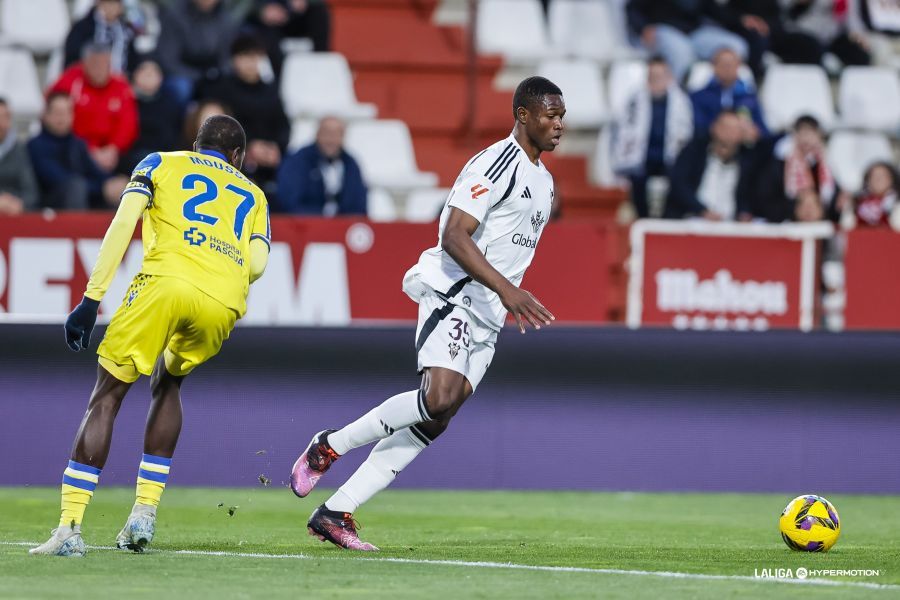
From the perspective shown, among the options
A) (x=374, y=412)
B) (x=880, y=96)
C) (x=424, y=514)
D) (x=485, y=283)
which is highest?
(x=880, y=96)

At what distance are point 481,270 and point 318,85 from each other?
29.6 feet

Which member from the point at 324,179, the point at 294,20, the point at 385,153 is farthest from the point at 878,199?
the point at 294,20

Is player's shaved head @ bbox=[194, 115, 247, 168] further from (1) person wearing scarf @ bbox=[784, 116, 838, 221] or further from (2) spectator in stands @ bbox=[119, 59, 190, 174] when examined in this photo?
(1) person wearing scarf @ bbox=[784, 116, 838, 221]

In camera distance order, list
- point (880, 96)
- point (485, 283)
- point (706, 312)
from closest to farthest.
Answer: point (485, 283), point (706, 312), point (880, 96)

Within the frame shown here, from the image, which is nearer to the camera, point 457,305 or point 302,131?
point 457,305

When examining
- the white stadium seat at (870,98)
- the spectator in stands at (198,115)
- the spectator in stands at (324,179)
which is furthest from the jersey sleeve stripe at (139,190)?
the white stadium seat at (870,98)

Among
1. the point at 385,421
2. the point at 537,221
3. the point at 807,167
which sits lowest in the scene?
the point at 385,421

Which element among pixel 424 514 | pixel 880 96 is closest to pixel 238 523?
pixel 424 514

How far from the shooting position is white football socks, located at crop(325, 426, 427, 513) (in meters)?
7.88

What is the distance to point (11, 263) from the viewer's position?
11.6 m

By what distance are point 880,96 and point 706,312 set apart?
6345 mm

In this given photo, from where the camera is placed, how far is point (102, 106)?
14.2 meters

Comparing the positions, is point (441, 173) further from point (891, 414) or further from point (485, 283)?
point (485, 283)

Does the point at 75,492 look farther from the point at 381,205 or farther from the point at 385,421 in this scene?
the point at 381,205
